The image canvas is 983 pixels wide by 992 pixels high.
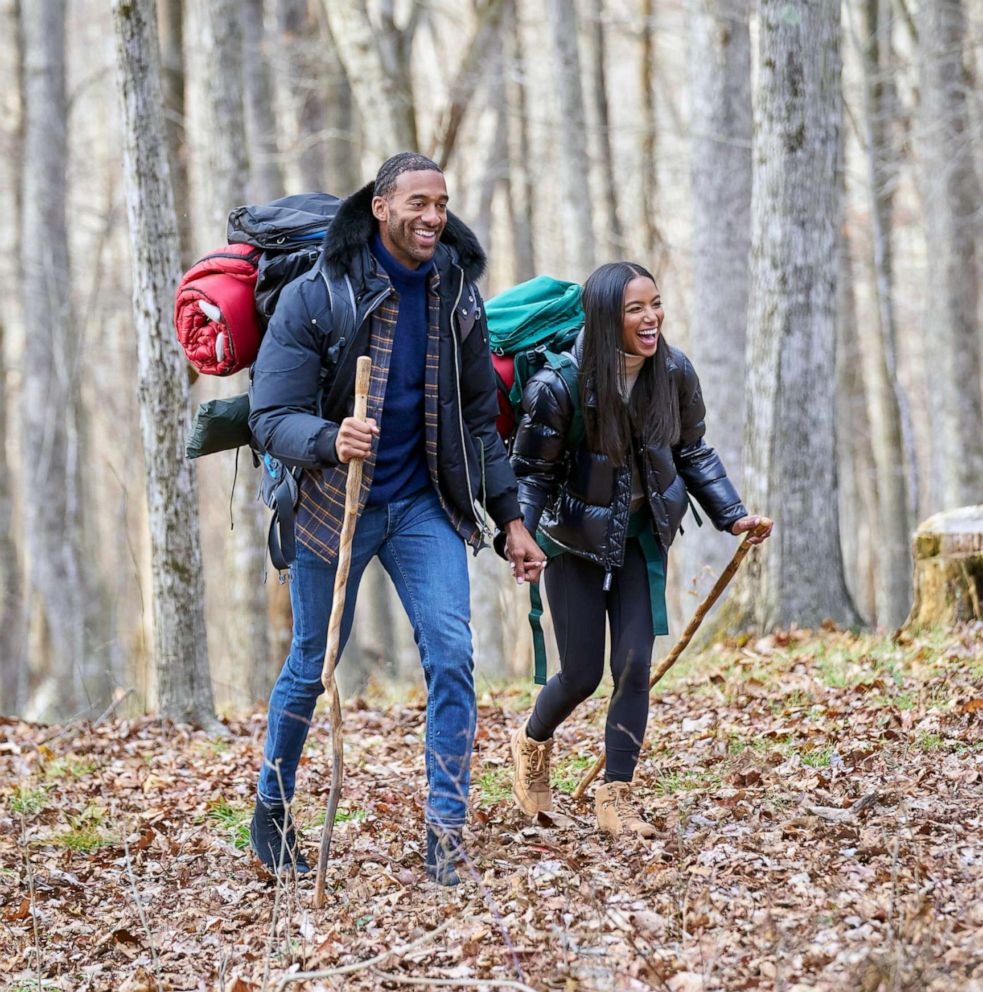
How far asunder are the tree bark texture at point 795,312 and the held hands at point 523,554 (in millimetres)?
3895

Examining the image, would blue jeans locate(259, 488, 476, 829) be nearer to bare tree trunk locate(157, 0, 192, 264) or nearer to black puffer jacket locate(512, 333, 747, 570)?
black puffer jacket locate(512, 333, 747, 570)

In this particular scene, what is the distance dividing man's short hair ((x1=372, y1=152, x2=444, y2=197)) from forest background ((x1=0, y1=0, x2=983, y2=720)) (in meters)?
1.94

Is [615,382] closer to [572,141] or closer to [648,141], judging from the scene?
[572,141]

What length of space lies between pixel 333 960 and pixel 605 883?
99 centimetres

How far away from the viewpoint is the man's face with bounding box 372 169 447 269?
4520 millimetres

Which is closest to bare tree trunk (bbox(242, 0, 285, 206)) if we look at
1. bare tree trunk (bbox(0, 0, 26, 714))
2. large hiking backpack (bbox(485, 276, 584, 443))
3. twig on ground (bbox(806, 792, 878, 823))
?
bare tree trunk (bbox(0, 0, 26, 714))

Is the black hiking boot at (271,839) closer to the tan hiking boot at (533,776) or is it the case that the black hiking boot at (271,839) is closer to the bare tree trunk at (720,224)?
the tan hiking boot at (533,776)

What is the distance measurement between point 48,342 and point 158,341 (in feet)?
35.7

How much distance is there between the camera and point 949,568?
26.6ft

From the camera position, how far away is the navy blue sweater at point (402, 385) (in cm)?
462

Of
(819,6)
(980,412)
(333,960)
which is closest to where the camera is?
(333,960)

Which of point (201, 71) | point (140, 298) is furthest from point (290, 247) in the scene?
point (201, 71)

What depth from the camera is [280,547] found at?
4.79 meters

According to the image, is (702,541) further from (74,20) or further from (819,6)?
(74,20)
